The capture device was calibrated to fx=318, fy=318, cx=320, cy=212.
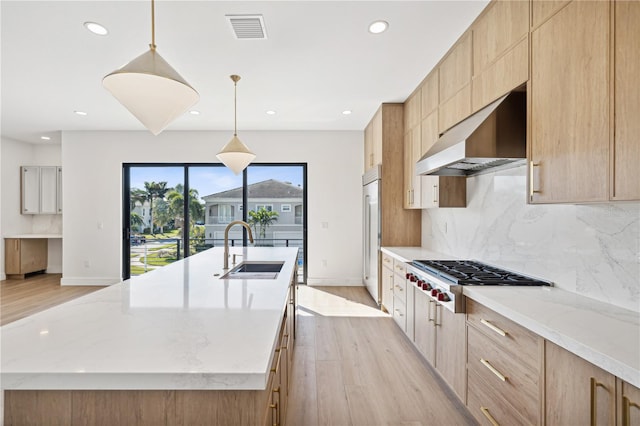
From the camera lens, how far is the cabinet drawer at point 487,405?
1.50 metres

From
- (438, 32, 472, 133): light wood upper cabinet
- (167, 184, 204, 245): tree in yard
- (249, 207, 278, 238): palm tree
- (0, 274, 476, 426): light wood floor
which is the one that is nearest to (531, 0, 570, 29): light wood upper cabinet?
(438, 32, 472, 133): light wood upper cabinet

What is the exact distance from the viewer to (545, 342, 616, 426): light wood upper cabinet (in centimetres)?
105

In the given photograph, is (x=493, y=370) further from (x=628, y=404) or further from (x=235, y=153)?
(x=235, y=153)

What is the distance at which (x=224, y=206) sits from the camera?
5.62m

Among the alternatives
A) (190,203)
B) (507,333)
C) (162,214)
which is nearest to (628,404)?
(507,333)

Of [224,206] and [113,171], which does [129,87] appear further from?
[113,171]

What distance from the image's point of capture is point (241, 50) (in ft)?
9.09

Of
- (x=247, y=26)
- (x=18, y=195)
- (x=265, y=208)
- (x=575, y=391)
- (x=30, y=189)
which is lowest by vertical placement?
(x=575, y=391)

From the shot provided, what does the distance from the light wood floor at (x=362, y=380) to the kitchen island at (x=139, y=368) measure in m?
1.02

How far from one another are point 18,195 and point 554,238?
8.28 meters

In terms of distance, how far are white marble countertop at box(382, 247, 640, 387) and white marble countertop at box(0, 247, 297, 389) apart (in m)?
1.06

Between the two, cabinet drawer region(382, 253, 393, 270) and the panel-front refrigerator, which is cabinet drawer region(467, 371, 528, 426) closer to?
cabinet drawer region(382, 253, 393, 270)

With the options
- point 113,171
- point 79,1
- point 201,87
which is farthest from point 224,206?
point 79,1

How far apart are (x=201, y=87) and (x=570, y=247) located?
12.0ft
